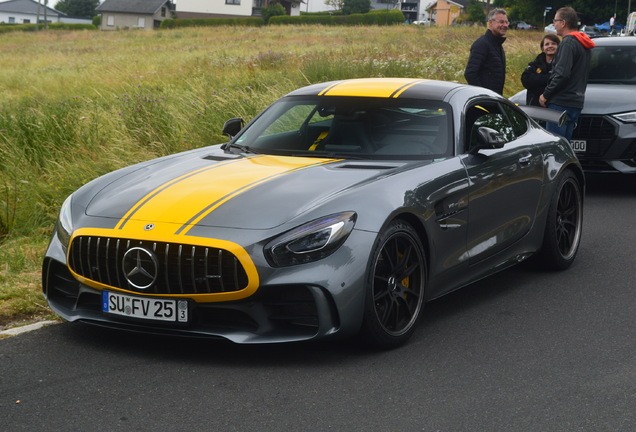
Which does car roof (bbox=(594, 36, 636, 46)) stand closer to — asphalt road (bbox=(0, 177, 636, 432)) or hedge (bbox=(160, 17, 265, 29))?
asphalt road (bbox=(0, 177, 636, 432))

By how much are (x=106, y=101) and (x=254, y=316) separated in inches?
391

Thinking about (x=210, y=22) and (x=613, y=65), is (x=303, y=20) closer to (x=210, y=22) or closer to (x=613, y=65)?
(x=210, y=22)

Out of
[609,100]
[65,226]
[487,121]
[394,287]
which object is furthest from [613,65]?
[65,226]

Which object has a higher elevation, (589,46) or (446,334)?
(589,46)

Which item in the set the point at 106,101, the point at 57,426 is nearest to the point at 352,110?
the point at 57,426

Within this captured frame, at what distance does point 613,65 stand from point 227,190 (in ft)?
25.8

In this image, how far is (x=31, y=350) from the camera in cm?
492

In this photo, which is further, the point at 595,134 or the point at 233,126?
the point at 595,134

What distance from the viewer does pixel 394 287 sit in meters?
4.98

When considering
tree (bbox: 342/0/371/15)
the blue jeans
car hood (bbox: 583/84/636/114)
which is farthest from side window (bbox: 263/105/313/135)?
tree (bbox: 342/0/371/15)

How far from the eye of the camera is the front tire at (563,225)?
684cm

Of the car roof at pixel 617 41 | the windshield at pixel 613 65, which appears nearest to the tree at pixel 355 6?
the car roof at pixel 617 41

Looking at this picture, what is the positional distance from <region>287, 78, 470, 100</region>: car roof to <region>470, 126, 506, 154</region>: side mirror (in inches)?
17.4

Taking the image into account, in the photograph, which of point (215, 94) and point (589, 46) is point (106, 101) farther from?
point (589, 46)
